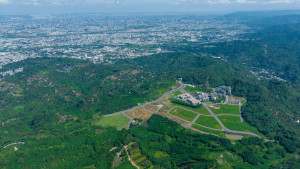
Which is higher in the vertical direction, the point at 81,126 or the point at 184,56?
the point at 184,56

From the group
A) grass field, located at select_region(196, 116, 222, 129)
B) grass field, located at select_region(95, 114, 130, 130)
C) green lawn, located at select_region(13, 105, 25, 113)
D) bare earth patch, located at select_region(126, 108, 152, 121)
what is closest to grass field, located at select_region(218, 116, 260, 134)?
grass field, located at select_region(196, 116, 222, 129)

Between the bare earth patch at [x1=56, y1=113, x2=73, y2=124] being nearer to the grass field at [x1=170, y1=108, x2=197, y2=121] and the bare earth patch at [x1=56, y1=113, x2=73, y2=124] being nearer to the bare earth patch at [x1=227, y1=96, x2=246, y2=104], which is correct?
the grass field at [x1=170, y1=108, x2=197, y2=121]

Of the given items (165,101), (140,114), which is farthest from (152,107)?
(165,101)

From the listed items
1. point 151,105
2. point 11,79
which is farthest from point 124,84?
point 11,79

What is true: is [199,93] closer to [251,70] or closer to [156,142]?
[156,142]

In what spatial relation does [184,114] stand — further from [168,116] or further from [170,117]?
[168,116]

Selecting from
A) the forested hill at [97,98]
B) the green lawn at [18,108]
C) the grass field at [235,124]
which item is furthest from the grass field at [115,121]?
the green lawn at [18,108]

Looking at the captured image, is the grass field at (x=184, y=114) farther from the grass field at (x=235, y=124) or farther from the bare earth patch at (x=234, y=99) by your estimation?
the bare earth patch at (x=234, y=99)
